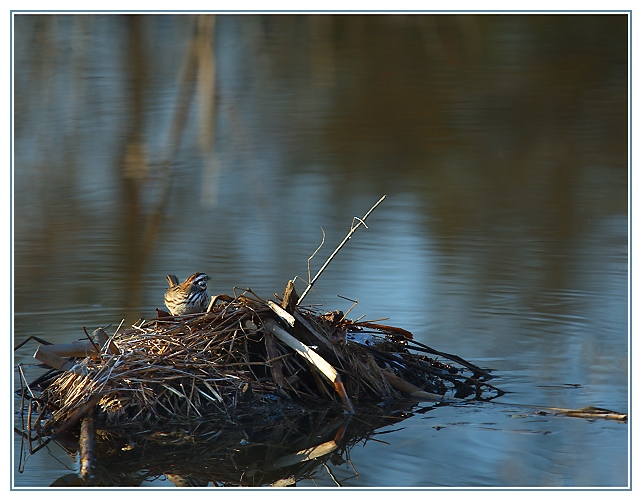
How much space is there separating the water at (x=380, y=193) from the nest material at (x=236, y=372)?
343 millimetres

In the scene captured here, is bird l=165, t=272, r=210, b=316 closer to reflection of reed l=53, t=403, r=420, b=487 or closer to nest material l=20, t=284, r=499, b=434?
nest material l=20, t=284, r=499, b=434

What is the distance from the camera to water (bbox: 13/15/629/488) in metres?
5.01

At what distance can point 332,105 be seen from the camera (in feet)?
40.8

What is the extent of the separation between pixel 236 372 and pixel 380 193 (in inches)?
205

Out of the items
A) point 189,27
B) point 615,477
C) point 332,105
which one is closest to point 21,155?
point 189,27

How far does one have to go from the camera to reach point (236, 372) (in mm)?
4871

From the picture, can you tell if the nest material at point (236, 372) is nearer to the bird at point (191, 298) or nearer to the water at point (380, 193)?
the water at point (380, 193)

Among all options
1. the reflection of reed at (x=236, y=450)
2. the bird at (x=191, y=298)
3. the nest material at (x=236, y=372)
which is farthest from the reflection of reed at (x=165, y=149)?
the reflection of reed at (x=236, y=450)

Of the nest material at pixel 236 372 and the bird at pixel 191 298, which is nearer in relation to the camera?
the nest material at pixel 236 372

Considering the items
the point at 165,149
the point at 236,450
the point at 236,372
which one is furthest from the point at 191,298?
the point at 165,149

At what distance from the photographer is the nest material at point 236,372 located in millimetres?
4652

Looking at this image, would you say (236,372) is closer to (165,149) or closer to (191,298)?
(191,298)

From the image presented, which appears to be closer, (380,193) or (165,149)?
(380,193)

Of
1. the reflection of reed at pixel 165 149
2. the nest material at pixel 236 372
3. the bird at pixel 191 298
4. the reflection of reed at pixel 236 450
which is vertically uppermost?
the reflection of reed at pixel 165 149
